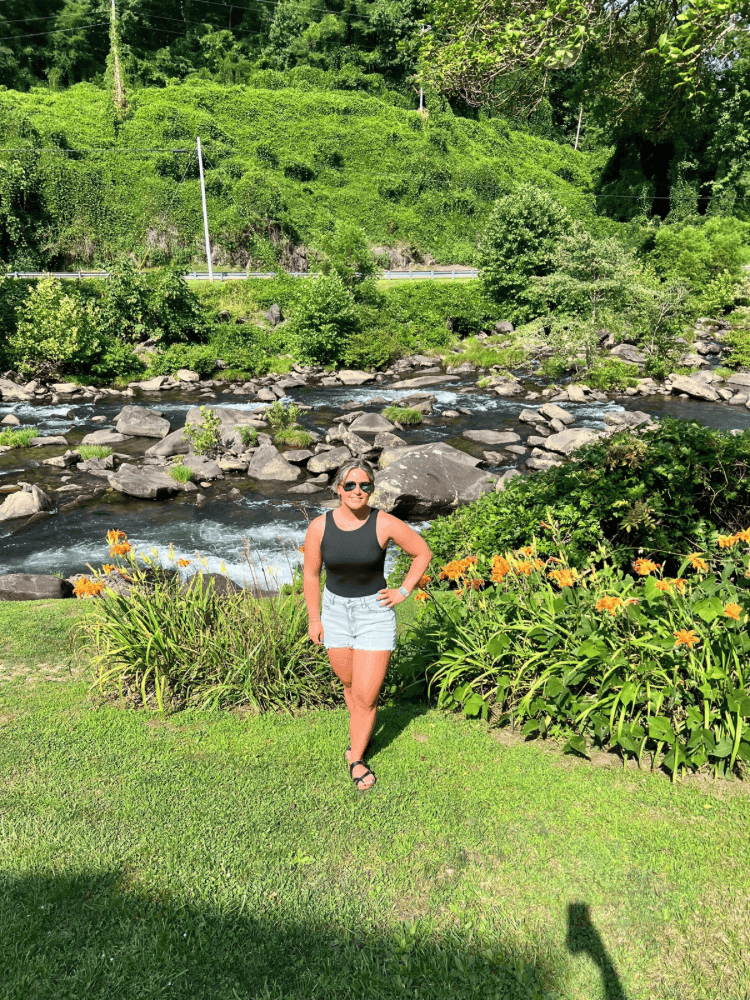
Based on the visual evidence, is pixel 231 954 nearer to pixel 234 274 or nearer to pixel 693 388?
pixel 693 388

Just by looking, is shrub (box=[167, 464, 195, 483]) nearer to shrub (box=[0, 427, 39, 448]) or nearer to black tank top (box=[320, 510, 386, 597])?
shrub (box=[0, 427, 39, 448])

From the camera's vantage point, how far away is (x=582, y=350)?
2623cm

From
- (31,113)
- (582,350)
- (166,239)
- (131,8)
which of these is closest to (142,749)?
(582,350)

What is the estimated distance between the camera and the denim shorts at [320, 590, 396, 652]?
13.8ft

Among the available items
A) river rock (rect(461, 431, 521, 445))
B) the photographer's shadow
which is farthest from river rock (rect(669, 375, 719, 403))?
the photographer's shadow

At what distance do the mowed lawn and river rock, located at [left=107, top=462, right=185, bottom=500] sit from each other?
10.1 metres

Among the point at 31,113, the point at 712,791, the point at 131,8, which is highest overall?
the point at 131,8

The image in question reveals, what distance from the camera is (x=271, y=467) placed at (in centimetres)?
1598

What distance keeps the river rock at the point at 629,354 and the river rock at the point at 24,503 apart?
2115 cm

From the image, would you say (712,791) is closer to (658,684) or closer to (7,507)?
(658,684)

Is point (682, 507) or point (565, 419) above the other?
point (682, 507)

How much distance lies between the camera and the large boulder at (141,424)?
1923 centimetres

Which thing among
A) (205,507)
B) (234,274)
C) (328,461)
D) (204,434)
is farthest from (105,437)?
(234,274)

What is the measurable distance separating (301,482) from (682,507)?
32.7 feet
